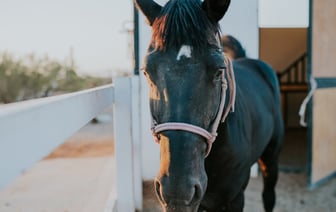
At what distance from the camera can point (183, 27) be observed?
1.13m

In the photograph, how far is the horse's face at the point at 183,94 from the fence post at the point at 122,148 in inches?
33.6

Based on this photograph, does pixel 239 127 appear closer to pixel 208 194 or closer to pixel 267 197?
pixel 208 194

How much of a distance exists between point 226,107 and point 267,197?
5.88ft

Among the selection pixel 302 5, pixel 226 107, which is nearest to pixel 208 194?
pixel 226 107

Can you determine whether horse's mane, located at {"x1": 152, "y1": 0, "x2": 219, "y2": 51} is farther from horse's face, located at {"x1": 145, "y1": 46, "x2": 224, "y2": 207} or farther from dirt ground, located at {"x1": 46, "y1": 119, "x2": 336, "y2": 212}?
dirt ground, located at {"x1": 46, "y1": 119, "x2": 336, "y2": 212}

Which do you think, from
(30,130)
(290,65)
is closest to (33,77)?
(290,65)

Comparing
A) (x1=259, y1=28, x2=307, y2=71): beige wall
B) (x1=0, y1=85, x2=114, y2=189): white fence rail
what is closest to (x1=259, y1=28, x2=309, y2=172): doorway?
(x1=259, y1=28, x2=307, y2=71): beige wall

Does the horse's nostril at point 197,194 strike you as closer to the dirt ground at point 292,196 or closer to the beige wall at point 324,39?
the dirt ground at point 292,196

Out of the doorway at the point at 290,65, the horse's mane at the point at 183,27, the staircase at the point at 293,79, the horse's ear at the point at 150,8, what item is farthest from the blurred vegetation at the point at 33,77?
the horse's mane at the point at 183,27

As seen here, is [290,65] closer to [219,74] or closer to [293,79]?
[293,79]

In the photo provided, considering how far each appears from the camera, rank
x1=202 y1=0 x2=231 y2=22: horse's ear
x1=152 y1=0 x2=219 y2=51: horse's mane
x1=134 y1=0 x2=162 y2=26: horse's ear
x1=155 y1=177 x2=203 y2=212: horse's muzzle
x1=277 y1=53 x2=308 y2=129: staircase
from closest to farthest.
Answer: x1=155 y1=177 x2=203 y2=212: horse's muzzle → x1=152 y1=0 x2=219 y2=51: horse's mane → x1=202 y1=0 x2=231 y2=22: horse's ear → x1=134 y1=0 x2=162 y2=26: horse's ear → x1=277 y1=53 x2=308 y2=129: staircase

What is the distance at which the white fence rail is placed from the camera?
1.76 ft

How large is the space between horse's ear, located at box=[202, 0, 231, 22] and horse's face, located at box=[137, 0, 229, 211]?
0.06 feet

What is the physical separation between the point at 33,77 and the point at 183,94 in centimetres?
959
